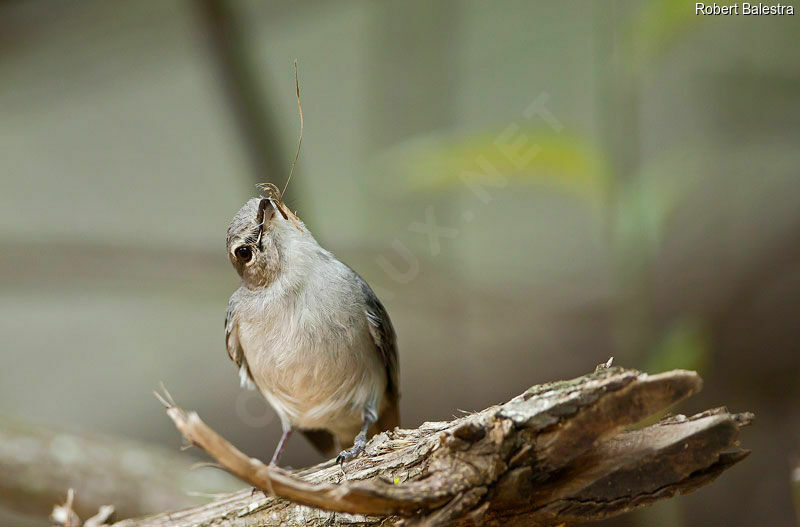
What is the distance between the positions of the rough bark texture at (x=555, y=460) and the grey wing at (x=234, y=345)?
129 centimetres

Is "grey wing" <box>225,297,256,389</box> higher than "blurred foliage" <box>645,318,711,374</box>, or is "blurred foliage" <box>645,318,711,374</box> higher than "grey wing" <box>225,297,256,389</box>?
"grey wing" <box>225,297,256,389</box>

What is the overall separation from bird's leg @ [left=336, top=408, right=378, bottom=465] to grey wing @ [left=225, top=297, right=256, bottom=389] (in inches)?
22.9

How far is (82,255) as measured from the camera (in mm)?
5117

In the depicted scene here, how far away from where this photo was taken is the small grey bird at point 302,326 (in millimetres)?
2631

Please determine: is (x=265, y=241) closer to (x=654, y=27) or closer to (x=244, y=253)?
(x=244, y=253)

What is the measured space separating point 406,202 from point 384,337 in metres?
1.98

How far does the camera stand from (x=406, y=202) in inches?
192

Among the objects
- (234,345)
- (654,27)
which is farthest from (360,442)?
(654,27)

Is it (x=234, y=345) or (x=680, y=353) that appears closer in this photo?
(x=680, y=353)

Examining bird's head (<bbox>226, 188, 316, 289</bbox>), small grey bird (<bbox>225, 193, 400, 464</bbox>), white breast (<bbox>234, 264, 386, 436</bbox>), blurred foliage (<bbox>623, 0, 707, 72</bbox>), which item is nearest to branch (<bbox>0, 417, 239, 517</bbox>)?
small grey bird (<bbox>225, 193, 400, 464</bbox>)

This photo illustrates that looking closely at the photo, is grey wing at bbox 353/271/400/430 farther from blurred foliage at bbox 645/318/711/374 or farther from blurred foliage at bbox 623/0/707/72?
blurred foliage at bbox 623/0/707/72

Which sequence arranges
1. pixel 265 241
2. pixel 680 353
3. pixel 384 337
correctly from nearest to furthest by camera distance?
pixel 265 241, pixel 680 353, pixel 384 337

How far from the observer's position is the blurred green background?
3932mm

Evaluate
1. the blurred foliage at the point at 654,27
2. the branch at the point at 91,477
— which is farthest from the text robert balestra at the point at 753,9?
the branch at the point at 91,477
